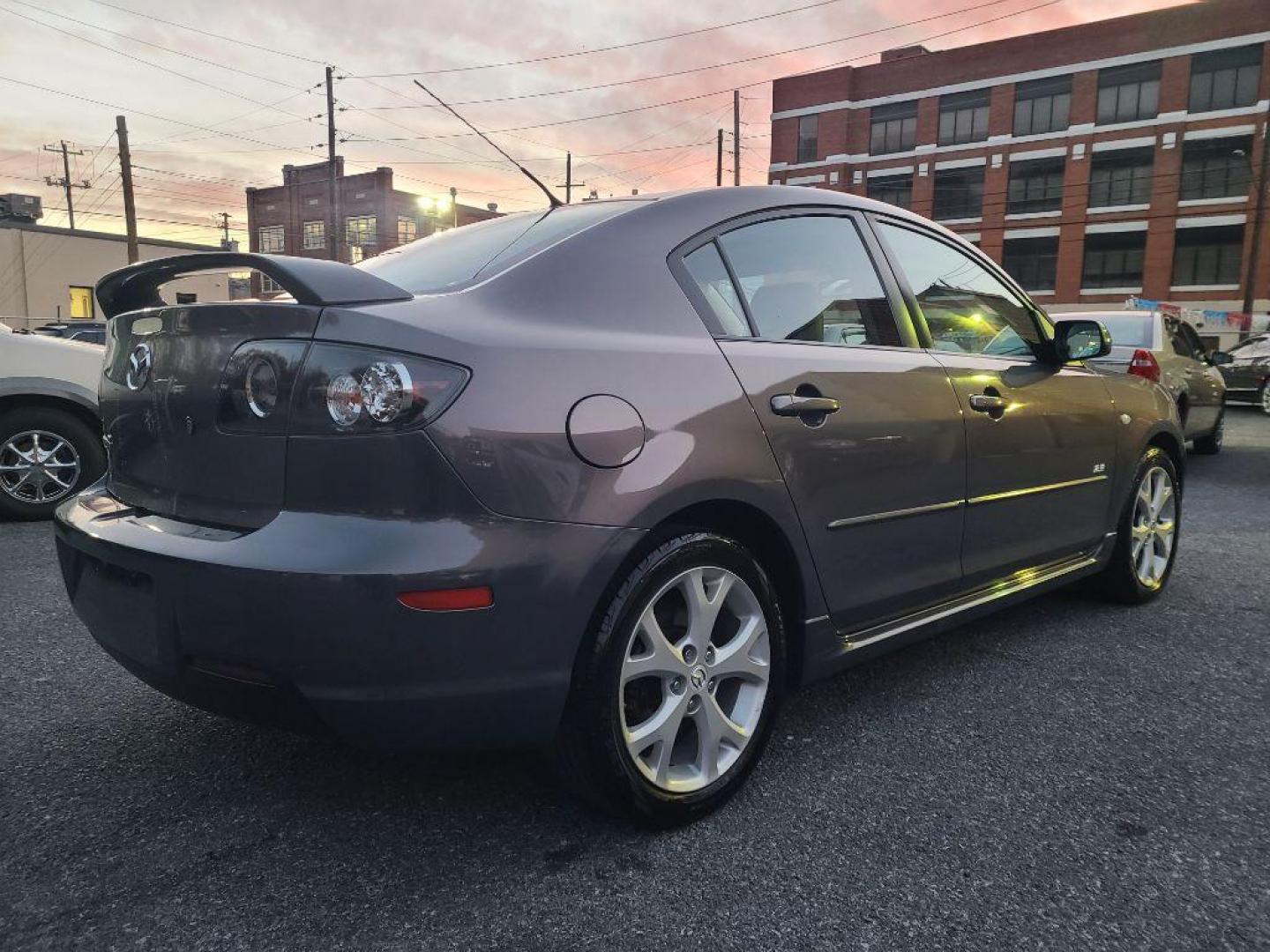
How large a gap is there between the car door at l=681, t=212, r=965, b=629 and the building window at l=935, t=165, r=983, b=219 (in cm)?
4463

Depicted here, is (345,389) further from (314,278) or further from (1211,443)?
(1211,443)

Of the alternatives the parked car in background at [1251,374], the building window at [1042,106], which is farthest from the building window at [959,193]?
the parked car in background at [1251,374]

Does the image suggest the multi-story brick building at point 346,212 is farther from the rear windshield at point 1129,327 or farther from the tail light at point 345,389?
the tail light at point 345,389

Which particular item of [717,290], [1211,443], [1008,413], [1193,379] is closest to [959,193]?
[1211,443]

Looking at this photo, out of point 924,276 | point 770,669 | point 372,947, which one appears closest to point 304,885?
point 372,947

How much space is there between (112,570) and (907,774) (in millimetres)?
2041

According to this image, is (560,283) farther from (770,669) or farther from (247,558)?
(770,669)

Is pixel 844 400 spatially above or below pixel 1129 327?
below

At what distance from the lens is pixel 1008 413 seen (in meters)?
3.08

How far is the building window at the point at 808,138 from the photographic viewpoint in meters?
47.2

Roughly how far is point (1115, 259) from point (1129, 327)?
36071 mm

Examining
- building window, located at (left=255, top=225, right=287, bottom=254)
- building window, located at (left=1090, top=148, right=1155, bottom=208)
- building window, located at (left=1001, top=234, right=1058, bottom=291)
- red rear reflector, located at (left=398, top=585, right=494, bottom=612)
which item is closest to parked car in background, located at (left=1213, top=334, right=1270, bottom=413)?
red rear reflector, located at (left=398, top=585, right=494, bottom=612)

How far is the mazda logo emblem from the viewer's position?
7.04 ft

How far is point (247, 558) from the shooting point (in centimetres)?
176
